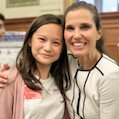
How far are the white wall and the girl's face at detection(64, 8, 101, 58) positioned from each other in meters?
2.06

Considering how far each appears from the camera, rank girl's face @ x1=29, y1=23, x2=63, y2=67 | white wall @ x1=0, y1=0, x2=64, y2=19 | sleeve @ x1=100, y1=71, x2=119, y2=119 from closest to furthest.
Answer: sleeve @ x1=100, y1=71, x2=119, y2=119 → girl's face @ x1=29, y1=23, x2=63, y2=67 → white wall @ x1=0, y1=0, x2=64, y2=19

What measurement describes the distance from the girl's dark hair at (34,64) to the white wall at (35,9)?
1934 mm

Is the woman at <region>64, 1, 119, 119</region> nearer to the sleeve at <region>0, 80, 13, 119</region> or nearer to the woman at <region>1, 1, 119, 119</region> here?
the woman at <region>1, 1, 119, 119</region>

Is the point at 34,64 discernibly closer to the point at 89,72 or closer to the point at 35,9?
the point at 89,72

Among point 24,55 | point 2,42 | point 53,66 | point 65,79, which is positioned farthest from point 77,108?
point 2,42

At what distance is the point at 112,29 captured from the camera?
133 inches

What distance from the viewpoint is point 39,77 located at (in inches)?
62.8

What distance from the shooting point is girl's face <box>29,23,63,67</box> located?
1.54 meters

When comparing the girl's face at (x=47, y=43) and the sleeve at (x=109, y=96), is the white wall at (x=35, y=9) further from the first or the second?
the sleeve at (x=109, y=96)

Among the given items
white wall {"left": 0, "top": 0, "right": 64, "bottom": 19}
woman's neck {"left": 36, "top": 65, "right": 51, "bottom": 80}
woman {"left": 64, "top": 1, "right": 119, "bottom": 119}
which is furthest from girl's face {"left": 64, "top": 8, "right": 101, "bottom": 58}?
white wall {"left": 0, "top": 0, "right": 64, "bottom": 19}

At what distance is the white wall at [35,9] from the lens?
359 cm

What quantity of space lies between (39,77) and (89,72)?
28cm

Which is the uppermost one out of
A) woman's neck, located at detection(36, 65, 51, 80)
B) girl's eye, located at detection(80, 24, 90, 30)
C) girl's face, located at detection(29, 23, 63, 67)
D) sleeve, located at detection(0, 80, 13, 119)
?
girl's eye, located at detection(80, 24, 90, 30)

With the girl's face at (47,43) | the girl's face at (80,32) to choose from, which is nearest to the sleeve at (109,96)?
the girl's face at (80,32)
